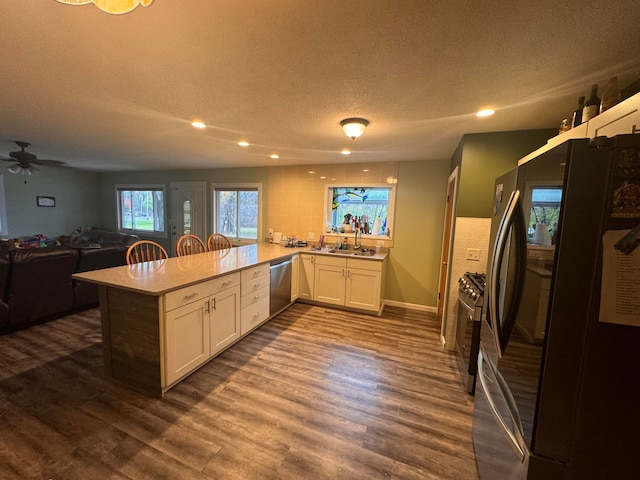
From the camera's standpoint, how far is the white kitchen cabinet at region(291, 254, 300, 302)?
373 centimetres

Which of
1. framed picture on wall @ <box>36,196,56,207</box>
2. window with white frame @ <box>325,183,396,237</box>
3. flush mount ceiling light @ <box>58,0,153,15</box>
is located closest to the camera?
flush mount ceiling light @ <box>58,0,153,15</box>

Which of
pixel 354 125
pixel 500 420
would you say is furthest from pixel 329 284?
pixel 500 420

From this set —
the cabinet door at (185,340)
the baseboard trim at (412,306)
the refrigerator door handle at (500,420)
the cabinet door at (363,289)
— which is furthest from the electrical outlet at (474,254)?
the cabinet door at (185,340)

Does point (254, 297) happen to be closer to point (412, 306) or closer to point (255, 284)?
point (255, 284)

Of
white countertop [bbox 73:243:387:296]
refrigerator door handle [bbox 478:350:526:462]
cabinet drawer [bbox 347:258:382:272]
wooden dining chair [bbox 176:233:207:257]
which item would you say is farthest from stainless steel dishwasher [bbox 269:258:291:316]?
refrigerator door handle [bbox 478:350:526:462]

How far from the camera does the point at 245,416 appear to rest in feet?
5.77

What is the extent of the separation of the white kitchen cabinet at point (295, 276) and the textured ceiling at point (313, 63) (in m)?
1.83

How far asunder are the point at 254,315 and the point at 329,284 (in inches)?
49.4

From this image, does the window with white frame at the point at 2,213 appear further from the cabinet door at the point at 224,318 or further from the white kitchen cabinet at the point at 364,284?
the white kitchen cabinet at the point at 364,284

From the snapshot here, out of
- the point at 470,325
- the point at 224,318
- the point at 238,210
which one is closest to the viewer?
the point at 470,325

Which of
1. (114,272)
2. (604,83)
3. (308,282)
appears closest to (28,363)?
(114,272)

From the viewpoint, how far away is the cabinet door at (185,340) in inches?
73.4

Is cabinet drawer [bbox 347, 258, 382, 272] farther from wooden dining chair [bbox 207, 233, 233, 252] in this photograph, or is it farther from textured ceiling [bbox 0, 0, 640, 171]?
wooden dining chair [bbox 207, 233, 233, 252]

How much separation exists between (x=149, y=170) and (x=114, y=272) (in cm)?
460
